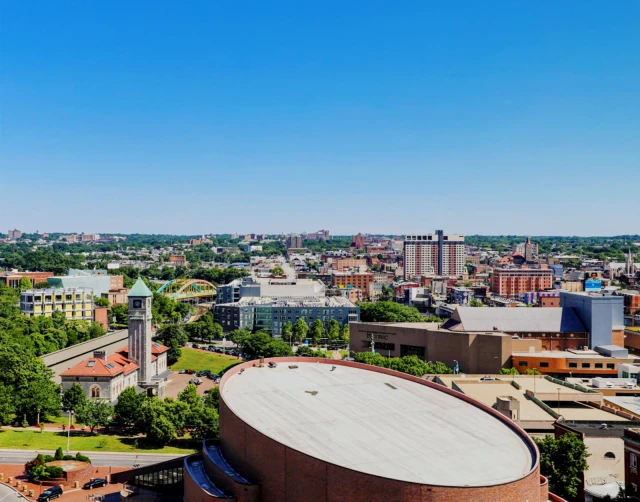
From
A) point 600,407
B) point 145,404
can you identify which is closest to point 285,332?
point 145,404

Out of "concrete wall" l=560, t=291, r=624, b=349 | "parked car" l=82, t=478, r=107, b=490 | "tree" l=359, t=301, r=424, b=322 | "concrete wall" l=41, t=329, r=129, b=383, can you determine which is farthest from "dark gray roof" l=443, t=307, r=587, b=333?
"parked car" l=82, t=478, r=107, b=490

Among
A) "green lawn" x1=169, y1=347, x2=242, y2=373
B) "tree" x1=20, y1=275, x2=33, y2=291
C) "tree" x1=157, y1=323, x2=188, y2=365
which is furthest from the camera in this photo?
"tree" x1=20, y1=275, x2=33, y2=291

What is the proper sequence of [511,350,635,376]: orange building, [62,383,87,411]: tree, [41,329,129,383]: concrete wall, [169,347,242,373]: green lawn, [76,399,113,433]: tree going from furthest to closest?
1. [169,347,242,373]: green lawn
2. [41,329,129,383]: concrete wall
3. [511,350,635,376]: orange building
4. [62,383,87,411]: tree
5. [76,399,113,433]: tree

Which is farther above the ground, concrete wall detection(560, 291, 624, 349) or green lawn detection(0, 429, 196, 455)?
concrete wall detection(560, 291, 624, 349)

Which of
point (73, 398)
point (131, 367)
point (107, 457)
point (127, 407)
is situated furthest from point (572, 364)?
point (73, 398)

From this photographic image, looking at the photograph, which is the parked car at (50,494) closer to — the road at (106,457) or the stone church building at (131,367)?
the road at (106,457)

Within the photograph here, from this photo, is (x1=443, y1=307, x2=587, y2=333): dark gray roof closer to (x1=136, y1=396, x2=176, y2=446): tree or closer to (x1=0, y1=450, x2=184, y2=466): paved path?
(x1=136, y1=396, x2=176, y2=446): tree

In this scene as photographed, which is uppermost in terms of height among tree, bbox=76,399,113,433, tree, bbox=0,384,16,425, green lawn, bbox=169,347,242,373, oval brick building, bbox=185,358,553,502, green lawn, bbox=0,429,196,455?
oval brick building, bbox=185,358,553,502
